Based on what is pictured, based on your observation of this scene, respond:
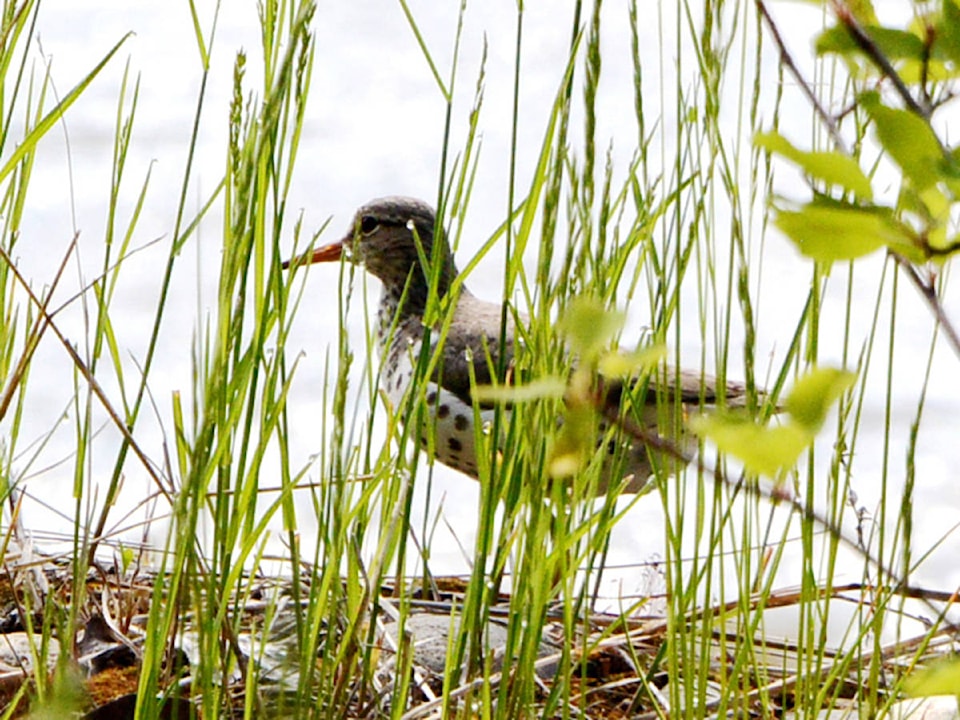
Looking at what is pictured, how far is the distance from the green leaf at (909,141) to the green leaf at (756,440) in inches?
3.8

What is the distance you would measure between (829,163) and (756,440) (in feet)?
0.32

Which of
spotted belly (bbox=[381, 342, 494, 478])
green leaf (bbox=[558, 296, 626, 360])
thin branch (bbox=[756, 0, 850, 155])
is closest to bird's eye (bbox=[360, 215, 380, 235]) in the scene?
spotted belly (bbox=[381, 342, 494, 478])

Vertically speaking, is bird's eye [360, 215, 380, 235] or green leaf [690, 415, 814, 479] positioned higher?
bird's eye [360, 215, 380, 235]

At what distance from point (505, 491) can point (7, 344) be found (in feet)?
1.95

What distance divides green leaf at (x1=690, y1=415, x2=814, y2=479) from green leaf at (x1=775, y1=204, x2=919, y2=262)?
0.20 ft

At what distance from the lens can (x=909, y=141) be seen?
0.48 meters

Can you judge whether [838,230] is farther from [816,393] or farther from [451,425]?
[451,425]

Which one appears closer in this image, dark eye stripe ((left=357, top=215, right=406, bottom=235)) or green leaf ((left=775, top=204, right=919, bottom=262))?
green leaf ((left=775, top=204, right=919, bottom=262))

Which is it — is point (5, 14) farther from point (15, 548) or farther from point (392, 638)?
point (15, 548)

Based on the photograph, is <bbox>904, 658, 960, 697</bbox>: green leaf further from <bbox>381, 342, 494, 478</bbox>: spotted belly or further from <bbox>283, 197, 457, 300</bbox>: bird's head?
<bbox>283, 197, 457, 300</bbox>: bird's head

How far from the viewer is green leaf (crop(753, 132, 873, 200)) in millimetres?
467

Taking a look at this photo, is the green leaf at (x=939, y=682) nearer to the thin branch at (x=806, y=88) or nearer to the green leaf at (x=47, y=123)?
the thin branch at (x=806, y=88)

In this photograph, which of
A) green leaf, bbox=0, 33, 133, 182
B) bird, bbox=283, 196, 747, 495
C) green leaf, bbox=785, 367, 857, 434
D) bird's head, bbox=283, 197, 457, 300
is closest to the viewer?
green leaf, bbox=785, 367, 857, 434

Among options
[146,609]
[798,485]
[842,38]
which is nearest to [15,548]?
[146,609]
